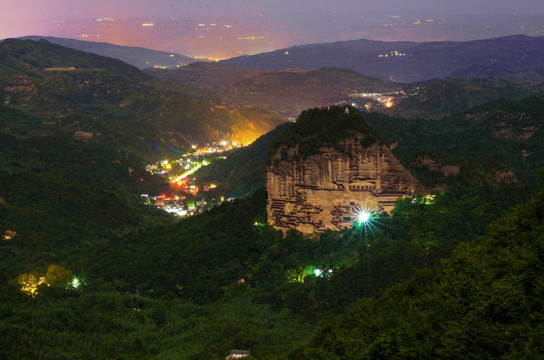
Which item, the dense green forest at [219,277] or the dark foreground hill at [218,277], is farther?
the dense green forest at [219,277]

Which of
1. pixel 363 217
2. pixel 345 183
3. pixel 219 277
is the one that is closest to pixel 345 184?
pixel 345 183

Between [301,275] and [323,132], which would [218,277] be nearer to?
[301,275]

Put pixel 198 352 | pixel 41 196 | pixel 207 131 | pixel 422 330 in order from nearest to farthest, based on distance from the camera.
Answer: pixel 422 330 → pixel 198 352 → pixel 41 196 → pixel 207 131

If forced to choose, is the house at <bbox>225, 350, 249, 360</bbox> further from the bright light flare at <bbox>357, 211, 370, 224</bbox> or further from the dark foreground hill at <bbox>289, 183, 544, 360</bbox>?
the bright light flare at <bbox>357, 211, 370, 224</bbox>

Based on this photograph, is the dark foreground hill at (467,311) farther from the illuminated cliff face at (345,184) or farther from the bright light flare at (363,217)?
the illuminated cliff face at (345,184)

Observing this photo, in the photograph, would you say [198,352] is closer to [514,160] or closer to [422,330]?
[422,330]

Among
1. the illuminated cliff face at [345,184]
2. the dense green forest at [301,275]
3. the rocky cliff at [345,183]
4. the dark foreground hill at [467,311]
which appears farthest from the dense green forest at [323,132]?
the dark foreground hill at [467,311]

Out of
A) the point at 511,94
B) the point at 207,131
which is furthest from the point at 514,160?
the point at 207,131

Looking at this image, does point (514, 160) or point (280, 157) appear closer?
point (280, 157)
